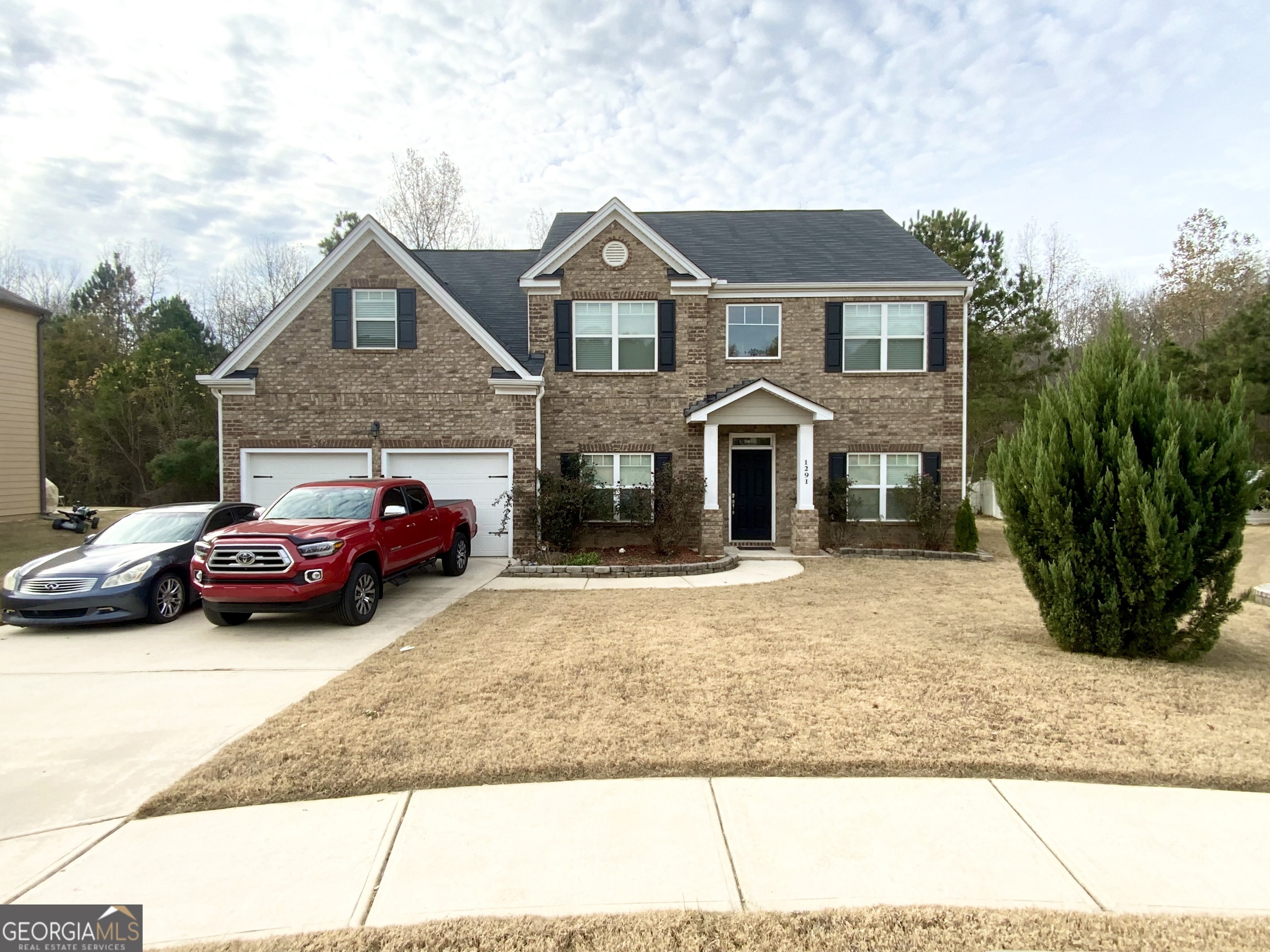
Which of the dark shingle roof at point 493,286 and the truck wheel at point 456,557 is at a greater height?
the dark shingle roof at point 493,286

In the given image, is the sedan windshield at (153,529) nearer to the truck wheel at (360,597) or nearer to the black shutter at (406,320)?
the truck wheel at (360,597)

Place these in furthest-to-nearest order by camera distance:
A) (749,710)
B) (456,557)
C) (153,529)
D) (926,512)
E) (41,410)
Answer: (41,410) → (926,512) → (456,557) → (153,529) → (749,710)

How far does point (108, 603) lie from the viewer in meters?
8.41

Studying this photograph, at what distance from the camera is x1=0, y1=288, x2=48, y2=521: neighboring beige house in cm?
1797

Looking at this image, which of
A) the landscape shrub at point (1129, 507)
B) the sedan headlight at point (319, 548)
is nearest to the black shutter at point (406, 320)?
the sedan headlight at point (319, 548)

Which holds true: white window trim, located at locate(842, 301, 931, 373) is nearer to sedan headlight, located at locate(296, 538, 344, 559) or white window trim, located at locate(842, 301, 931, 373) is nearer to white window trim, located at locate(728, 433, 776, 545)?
white window trim, located at locate(728, 433, 776, 545)

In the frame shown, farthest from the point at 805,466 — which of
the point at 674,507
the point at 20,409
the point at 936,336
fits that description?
the point at 20,409

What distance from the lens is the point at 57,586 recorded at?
841 centimetres

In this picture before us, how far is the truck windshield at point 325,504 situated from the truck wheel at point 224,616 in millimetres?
1322

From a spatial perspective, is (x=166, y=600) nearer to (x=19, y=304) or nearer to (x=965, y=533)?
(x=965, y=533)

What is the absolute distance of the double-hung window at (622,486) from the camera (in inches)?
556

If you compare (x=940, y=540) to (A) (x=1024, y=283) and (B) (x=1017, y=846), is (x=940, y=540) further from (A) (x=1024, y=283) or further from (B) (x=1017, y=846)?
(A) (x=1024, y=283)

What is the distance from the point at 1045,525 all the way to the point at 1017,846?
13.9 ft

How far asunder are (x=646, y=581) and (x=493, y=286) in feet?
32.1
